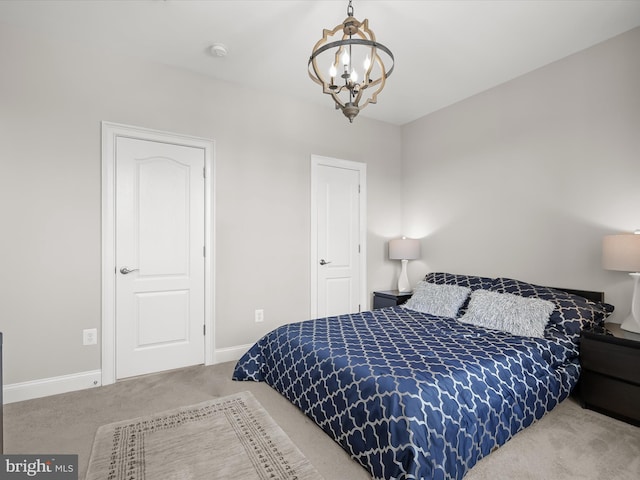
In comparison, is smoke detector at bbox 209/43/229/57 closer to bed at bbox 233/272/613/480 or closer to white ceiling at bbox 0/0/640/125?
white ceiling at bbox 0/0/640/125

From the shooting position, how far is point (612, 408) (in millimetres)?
2230

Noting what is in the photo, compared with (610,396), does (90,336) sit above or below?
above

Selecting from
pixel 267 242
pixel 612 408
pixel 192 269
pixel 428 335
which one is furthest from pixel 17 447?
pixel 612 408

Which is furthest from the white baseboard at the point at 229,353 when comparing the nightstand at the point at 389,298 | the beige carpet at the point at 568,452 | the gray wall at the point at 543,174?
the gray wall at the point at 543,174

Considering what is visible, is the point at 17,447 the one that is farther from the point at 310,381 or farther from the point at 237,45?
the point at 237,45

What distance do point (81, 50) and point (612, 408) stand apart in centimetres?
472

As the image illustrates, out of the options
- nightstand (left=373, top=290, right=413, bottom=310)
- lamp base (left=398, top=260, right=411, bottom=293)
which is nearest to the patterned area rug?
nightstand (left=373, top=290, right=413, bottom=310)

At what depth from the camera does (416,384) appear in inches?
66.9

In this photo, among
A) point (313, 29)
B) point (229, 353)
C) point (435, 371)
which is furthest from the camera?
point (229, 353)

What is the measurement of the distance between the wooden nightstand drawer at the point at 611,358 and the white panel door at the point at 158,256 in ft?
10.2

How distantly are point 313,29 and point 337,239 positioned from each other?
87.4 inches

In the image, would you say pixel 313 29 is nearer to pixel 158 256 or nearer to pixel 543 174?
pixel 158 256

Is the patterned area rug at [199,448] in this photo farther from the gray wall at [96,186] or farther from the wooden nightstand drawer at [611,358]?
the wooden nightstand drawer at [611,358]

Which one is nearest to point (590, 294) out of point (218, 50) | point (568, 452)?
point (568, 452)
